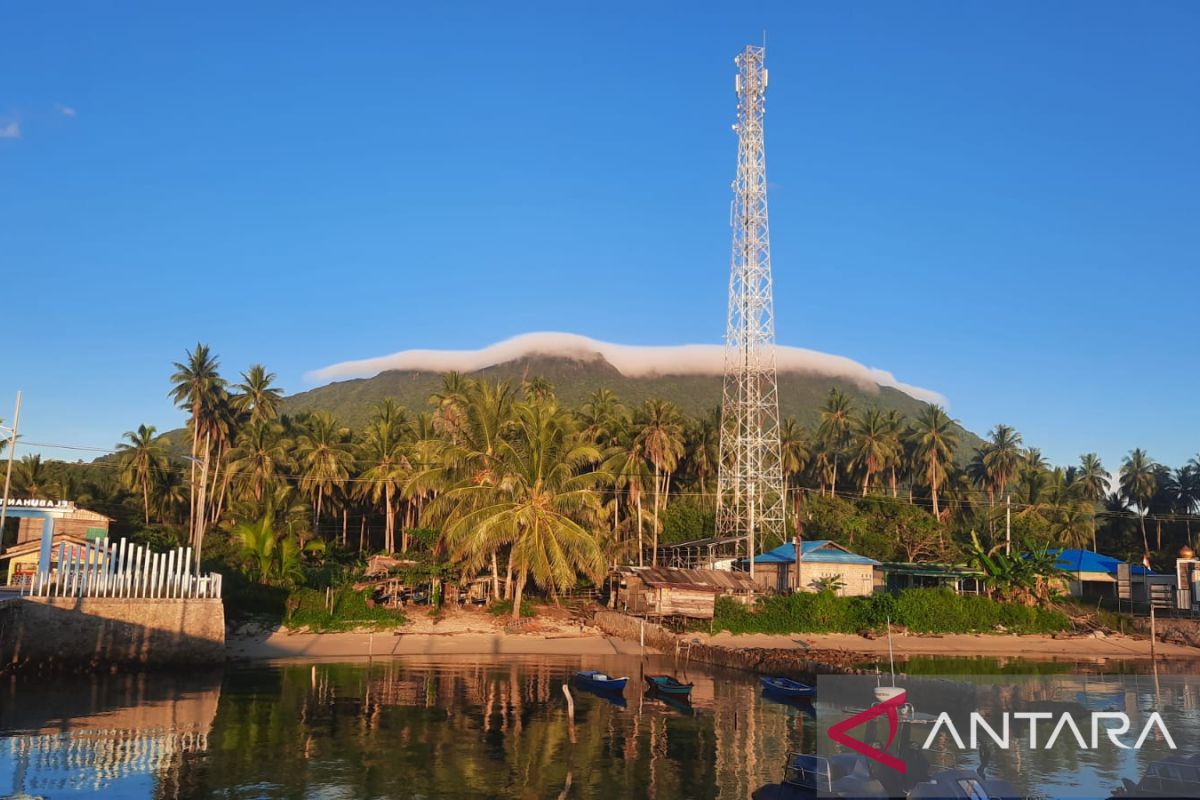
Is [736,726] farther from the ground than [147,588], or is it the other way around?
[147,588]

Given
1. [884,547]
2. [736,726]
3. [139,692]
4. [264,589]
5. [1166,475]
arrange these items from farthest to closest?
[1166,475] < [884,547] < [264,589] < [139,692] < [736,726]

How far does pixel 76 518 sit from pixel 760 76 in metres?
57.1

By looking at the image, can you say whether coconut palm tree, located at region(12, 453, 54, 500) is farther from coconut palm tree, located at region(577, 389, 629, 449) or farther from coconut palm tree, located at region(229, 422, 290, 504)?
coconut palm tree, located at region(577, 389, 629, 449)

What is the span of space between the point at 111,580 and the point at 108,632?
7.33 ft

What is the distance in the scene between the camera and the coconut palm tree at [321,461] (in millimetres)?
74500

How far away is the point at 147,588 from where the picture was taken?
40125 millimetres

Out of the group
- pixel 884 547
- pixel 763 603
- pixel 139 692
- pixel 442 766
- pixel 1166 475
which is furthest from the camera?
pixel 1166 475

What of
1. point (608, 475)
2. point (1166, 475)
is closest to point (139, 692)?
point (608, 475)

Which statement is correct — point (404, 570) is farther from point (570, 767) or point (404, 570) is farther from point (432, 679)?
point (570, 767)

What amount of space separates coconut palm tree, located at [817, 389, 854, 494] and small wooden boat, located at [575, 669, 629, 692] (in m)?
65.0

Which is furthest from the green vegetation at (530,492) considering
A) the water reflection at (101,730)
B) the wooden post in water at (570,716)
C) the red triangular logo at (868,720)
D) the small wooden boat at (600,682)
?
the red triangular logo at (868,720)

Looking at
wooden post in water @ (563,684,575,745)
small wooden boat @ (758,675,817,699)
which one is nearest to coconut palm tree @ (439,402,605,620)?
small wooden boat @ (758,675,817,699)

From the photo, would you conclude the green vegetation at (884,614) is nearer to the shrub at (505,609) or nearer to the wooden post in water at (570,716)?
the shrub at (505,609)

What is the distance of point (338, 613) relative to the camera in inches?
2071
